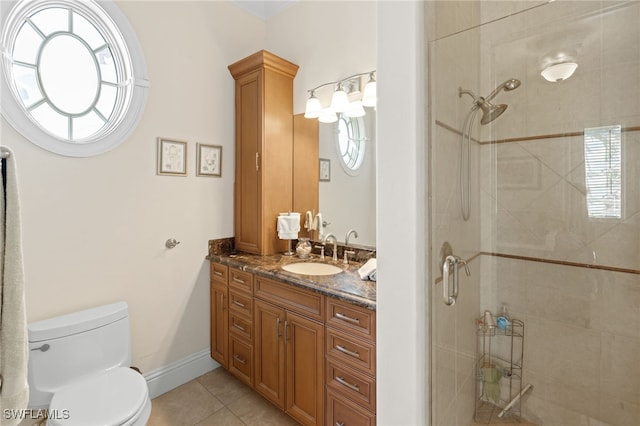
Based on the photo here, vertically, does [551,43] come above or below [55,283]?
above

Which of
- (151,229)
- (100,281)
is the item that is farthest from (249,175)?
(100,281)

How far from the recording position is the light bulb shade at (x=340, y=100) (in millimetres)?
2164

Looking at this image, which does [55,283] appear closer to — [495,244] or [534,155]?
[495,244]

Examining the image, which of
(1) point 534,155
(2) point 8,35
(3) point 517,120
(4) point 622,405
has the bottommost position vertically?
(4) point 622,405

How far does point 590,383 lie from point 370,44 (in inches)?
86.1

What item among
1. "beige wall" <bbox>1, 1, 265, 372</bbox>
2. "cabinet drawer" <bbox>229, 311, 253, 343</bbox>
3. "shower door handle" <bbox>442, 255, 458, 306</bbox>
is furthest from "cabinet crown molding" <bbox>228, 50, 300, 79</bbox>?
"shower door handle" <bbox>442, 255, 458, 306</bbox>

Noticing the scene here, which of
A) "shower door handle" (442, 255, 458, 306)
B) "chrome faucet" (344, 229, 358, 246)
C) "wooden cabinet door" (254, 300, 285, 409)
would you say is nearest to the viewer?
"shower door handle" (442, 255, 458, 306)

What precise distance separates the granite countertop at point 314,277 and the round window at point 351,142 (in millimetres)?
689

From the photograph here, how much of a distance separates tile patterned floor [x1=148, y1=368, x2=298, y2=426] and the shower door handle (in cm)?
131

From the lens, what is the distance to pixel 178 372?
7.67ft

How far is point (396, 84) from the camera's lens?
1152mm

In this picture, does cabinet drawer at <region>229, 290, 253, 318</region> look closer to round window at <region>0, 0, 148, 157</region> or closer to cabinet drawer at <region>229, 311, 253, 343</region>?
cabinet drawer at <region>229, 311, 253, 343</region>

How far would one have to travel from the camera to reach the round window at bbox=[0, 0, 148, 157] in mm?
1725

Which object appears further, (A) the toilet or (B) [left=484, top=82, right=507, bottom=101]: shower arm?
(B) [left=484, top=82, right=507, bottom=101]: shower arm
